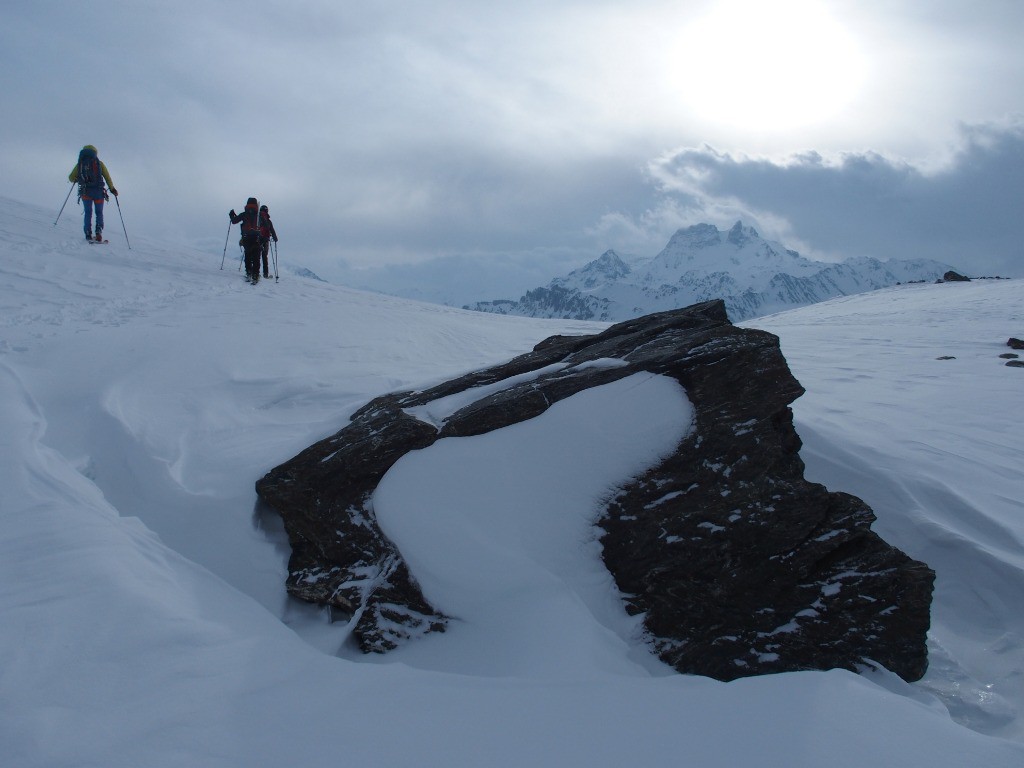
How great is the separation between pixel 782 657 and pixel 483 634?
6.17ft

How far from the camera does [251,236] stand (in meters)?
16.0

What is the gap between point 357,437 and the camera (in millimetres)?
4875

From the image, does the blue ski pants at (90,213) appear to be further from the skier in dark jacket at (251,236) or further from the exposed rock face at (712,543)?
the exposed rock face at (712,543)

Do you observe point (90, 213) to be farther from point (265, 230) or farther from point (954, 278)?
point (954, 278)

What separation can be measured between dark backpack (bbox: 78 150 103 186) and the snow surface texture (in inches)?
313

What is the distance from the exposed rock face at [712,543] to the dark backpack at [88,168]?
15.0 m

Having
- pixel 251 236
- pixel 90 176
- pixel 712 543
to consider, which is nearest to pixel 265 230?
pixel 251 236

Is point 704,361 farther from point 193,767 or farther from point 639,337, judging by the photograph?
point 193,767

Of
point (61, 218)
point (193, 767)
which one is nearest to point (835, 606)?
point (193, 767)

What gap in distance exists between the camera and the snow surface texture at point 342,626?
2.47 metres

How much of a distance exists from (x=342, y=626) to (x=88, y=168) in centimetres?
1647

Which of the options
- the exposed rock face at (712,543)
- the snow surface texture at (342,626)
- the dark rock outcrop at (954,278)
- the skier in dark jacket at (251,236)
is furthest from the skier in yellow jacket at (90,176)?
the dark rock outcrop at (954,278)

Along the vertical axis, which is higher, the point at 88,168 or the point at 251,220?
the point at 88,168

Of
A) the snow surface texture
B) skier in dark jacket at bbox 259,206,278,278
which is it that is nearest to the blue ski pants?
skier in dark jacket at bbox 259,206,278,278
